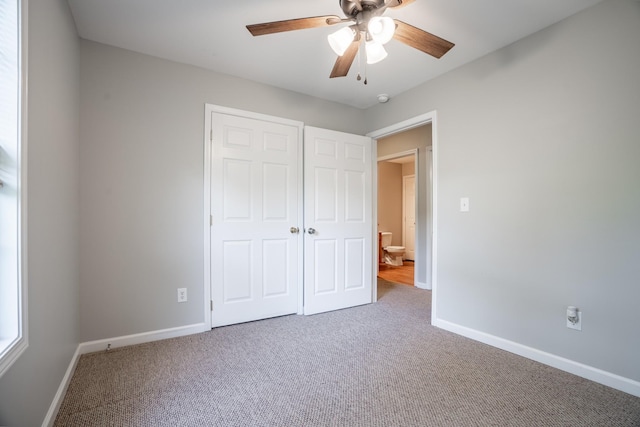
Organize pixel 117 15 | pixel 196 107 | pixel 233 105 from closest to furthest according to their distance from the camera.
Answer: pixel 117 15 → pixel 196 107 → pixel 233 105

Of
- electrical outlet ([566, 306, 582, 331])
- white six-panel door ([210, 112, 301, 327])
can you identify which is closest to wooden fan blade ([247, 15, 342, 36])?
white six-panel door ([210, 112, 301, 327])

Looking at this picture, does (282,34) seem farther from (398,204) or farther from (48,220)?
(398,204)

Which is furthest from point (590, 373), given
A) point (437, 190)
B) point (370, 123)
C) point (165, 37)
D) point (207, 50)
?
point (165, 37)

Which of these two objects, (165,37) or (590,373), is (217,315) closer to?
(165,37)

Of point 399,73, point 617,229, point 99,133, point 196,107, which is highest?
point 399,73

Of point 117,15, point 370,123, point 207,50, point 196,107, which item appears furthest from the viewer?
point 370,123

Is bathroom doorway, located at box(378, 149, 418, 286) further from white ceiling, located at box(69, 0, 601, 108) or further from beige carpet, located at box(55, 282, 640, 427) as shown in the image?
beige carpet, located at box(55, 282, 640, 427)

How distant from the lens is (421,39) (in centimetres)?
167

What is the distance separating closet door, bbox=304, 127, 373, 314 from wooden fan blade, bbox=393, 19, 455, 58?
5.08 ft

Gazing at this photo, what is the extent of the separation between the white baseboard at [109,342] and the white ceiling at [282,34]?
7.73 ft

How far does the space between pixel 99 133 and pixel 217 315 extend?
1.82m

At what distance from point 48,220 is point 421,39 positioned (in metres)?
2.23

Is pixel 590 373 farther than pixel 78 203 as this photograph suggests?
No

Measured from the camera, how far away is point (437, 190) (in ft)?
9.17
